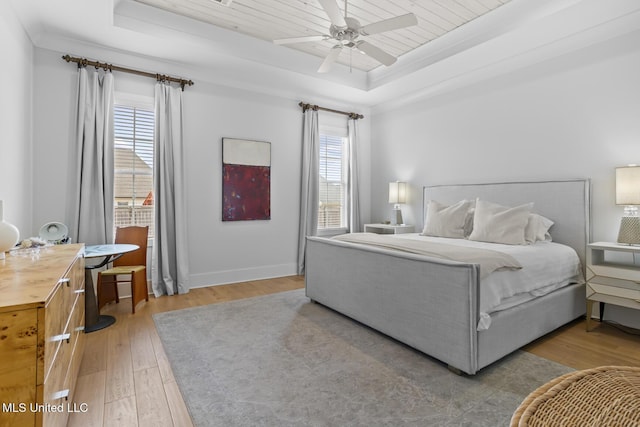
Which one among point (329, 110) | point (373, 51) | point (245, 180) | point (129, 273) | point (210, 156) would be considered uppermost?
point (329, 110)

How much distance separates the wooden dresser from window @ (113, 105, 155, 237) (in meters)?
2.45

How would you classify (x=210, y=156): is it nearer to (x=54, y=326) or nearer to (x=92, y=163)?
(x=92, y=163)

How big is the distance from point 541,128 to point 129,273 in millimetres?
4651

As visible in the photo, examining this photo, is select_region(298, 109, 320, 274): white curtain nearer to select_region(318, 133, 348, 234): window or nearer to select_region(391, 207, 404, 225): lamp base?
select_region(318, 133, 348, 234): window

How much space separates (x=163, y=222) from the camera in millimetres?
3879

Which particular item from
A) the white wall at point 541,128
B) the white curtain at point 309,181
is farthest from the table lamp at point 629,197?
the white curtain at point 309,181

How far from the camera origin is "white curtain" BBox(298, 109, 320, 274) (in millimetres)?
5027

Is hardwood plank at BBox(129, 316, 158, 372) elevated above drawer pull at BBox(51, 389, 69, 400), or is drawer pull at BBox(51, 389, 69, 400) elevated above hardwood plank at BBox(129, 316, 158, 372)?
drawer pull at BBox(51, 389, 69, 400)

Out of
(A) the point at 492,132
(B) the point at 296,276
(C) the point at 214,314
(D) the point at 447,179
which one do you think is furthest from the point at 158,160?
(A) the point at 492,132

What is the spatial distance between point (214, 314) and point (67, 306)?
174 cm

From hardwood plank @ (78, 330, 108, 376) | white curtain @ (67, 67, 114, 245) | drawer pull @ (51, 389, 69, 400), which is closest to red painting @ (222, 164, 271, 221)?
white curtain @ (67, 67, 114, 245)

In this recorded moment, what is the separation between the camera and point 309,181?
16.7 ft

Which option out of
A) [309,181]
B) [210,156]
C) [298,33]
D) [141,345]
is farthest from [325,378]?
[298,33]

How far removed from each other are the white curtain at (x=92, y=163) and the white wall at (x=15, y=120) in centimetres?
38
